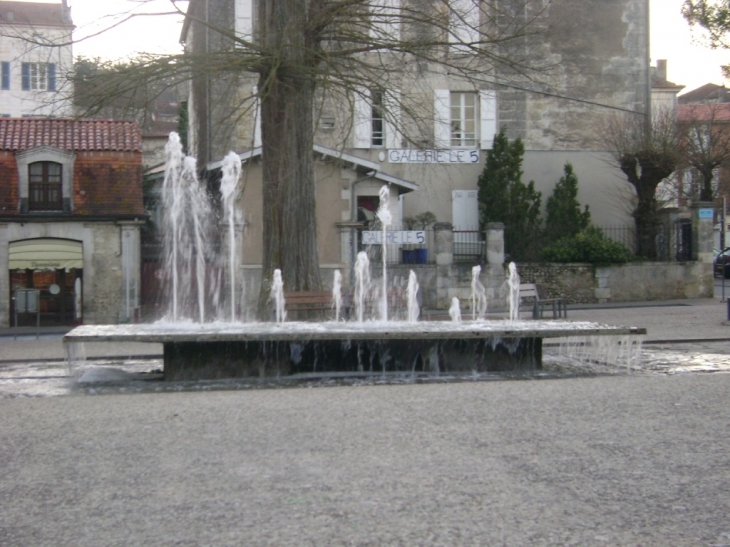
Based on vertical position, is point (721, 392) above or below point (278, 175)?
below

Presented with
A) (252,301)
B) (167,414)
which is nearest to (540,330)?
(167,414)

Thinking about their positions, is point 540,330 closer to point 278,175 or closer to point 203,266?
point 278,175

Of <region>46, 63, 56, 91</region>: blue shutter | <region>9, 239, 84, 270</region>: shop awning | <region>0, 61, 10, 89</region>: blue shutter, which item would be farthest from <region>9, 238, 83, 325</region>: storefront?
<region>0, 61, 10, 89</region>: blue shutter

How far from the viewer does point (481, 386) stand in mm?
10336

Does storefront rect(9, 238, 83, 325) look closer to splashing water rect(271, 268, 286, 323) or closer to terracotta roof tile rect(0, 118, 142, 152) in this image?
terracotta roof tile rect(0, 118, 142, 152)

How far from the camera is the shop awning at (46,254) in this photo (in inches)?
1097

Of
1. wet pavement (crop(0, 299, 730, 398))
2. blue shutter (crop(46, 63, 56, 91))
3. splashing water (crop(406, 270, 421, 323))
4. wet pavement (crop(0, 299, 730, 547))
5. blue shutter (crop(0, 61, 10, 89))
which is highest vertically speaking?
blue shutter (crop(0, 61, 10, 89))

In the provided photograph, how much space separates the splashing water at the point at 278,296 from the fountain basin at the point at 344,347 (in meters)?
3.75

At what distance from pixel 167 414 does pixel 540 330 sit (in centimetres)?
475

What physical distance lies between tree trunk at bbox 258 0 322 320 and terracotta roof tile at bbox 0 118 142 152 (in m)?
13.5

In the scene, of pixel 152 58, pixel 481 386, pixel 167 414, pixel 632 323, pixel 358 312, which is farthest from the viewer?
pixel 632 323

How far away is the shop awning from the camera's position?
27859mm

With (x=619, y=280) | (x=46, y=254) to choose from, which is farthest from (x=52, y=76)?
(x=619, y=280)

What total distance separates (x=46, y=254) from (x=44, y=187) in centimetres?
207
